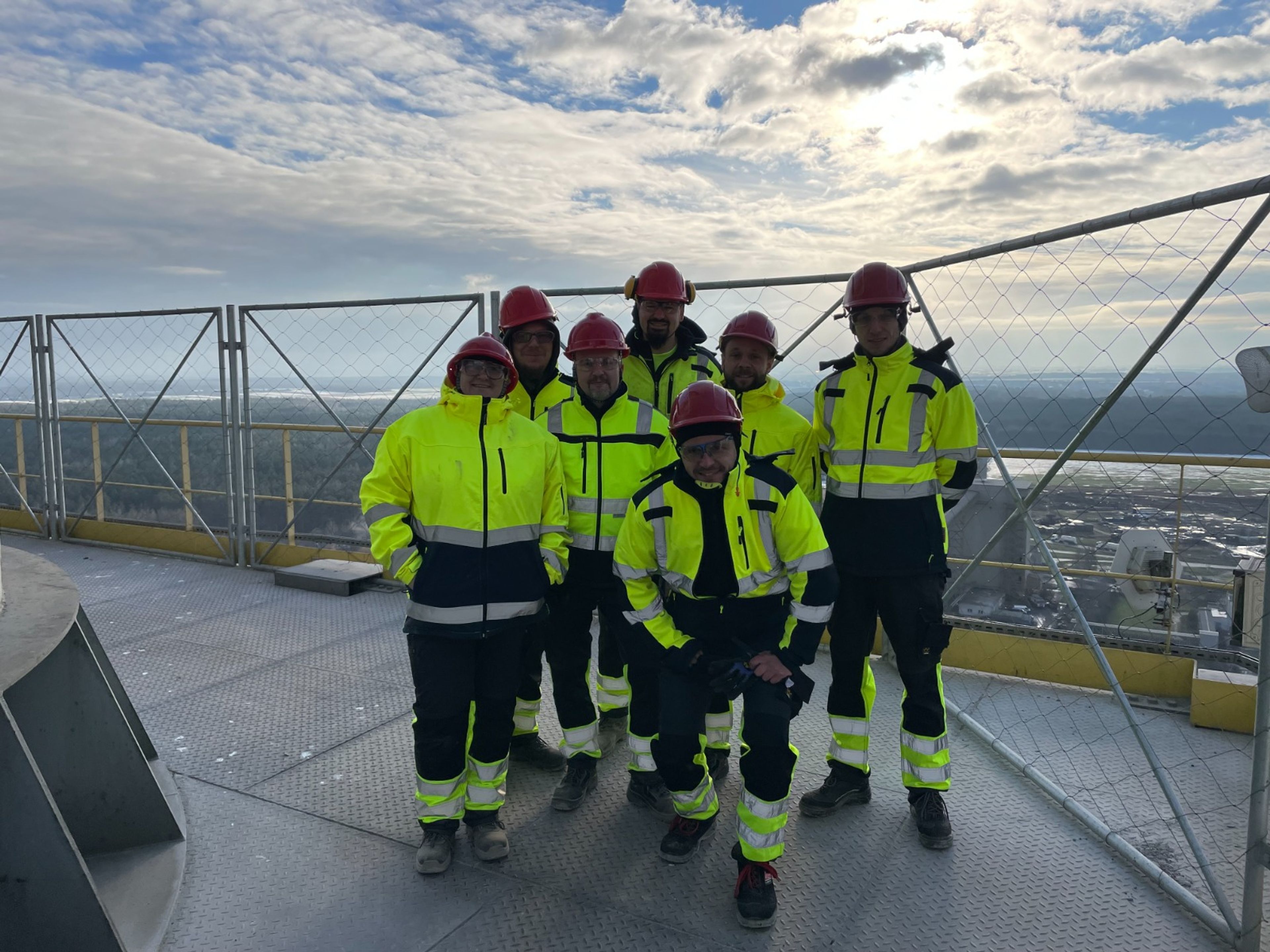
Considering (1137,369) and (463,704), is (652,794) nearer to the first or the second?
(463,704)

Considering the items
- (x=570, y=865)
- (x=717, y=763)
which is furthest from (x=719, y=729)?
(x=570, y=865)

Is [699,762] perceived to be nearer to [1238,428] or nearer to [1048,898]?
[1048,898]

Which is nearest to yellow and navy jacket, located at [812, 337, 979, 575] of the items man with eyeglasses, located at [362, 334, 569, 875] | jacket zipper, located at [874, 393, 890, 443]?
jacket zipper, located at [874, 393, 890, 443]

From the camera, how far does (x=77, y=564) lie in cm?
786

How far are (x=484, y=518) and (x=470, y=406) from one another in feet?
1.37

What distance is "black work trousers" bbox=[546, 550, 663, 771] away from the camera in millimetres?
3367

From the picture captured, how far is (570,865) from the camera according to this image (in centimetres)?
305

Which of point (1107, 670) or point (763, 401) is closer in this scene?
point (1107, 670)

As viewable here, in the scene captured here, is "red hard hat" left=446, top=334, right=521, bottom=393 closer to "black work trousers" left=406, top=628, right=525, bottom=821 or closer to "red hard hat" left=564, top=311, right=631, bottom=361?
"red hard hat" left=564, top=311, right=631, bottom=361

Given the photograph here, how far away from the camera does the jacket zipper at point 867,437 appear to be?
334cm

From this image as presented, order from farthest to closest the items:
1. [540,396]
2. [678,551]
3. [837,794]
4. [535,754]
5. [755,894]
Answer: [535,754] → [540,396] → [837,794] → [678,551] → [755,894]

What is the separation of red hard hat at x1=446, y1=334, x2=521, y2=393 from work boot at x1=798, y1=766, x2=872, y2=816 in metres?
2.12

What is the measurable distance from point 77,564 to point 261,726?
497 cm

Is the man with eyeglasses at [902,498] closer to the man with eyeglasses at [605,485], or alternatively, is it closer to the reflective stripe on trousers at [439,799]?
the man with eyeglasses at [605,485]
